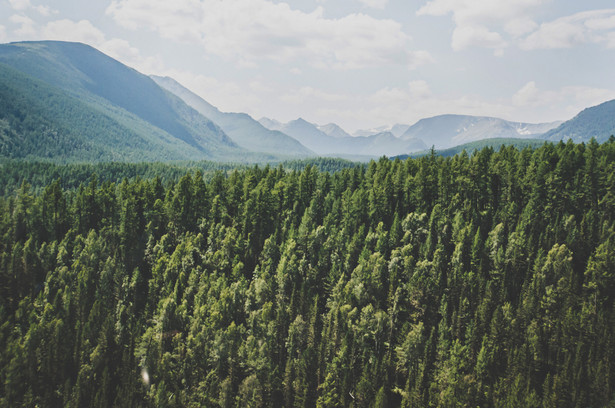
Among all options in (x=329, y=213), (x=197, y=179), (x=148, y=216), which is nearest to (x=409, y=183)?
(x=329, y=213)

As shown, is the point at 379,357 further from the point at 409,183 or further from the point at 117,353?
the point at 117,353

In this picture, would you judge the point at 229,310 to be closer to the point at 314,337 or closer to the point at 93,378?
the point at 314,337

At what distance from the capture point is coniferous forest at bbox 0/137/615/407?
82.6 metres

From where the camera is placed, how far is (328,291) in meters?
102

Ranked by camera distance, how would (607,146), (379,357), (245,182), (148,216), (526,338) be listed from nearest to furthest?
1. (526,338)
2. (379,357)
3. (607,146)
4. (148,216)
5. (245,182)

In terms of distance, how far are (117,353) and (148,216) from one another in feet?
133

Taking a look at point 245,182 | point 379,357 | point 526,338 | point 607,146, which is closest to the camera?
point 526,338

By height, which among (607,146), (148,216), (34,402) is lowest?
(34,402)

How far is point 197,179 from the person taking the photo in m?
128

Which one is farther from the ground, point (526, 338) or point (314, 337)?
point (526, 338)

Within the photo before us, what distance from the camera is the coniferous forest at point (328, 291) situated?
82562mm

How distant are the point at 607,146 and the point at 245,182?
351 feet

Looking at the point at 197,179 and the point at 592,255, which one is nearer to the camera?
the point at 592,255

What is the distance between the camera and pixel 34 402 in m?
85.4
